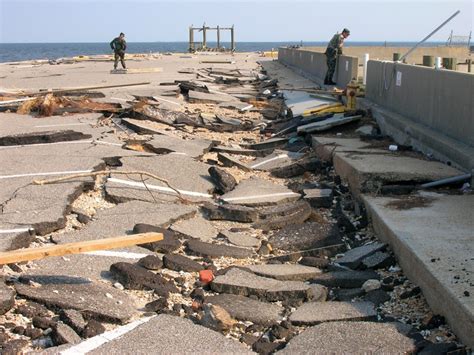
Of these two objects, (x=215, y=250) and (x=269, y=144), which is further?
(x=269, y=144)

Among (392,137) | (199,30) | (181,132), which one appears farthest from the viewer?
(199,30)

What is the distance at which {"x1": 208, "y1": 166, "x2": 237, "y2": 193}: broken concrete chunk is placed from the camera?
941cm

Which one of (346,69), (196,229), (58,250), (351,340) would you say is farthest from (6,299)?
(346,69)

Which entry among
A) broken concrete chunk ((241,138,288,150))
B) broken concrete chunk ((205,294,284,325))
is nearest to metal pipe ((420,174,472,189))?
broken concrete chunk ((205,294,284,325))

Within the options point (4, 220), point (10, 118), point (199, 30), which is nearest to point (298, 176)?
point (4, 220)

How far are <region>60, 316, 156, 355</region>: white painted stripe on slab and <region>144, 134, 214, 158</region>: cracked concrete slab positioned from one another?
655 centimetres

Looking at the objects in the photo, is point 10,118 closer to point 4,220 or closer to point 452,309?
point 4,220

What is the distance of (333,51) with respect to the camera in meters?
19.9

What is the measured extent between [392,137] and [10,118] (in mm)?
8293

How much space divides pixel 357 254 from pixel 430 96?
4880 millimetres

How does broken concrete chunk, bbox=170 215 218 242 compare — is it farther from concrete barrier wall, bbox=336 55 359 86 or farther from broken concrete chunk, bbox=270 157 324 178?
concrete barrier wall, bbox=336 55 359 86

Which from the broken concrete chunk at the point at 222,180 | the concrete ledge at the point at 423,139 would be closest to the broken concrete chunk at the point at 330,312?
the concrete ledge at the point at 423,139

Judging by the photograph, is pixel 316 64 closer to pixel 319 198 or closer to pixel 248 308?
pixel 319 198

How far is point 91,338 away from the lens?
15.0 feet
